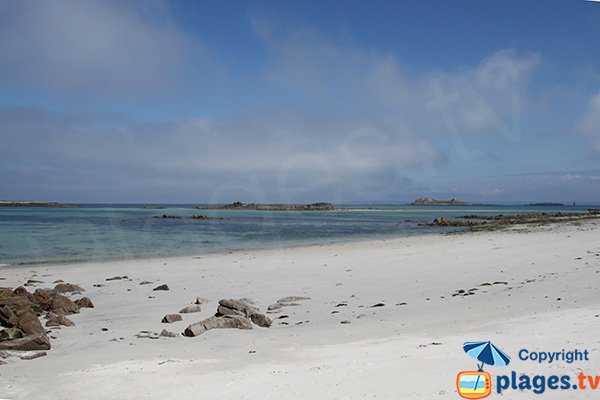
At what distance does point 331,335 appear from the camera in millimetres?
Answer: 5973

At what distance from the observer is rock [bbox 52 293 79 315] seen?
831cm

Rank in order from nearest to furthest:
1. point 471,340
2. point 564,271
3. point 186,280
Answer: point 471,340 < point 564,271 < point 186,280

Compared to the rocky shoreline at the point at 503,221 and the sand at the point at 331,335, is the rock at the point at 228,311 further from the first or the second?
the rocky shoreline at the point at 503,221

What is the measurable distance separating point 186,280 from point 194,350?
7.31 m

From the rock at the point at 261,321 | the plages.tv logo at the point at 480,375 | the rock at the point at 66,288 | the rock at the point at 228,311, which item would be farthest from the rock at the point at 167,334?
the rock at the point at 66,288

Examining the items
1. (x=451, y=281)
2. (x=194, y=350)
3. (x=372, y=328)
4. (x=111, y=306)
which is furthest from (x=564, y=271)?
(x=111, y=306)

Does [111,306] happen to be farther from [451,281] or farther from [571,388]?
[571,388]

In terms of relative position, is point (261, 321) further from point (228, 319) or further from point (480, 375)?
point (480, 375)

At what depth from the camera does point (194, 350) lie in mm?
5598

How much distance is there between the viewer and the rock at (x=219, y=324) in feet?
21.2

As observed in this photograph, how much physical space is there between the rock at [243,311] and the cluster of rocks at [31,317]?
231 cm

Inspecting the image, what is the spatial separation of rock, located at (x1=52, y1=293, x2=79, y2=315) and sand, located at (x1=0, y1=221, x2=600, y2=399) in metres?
Result: 0.28

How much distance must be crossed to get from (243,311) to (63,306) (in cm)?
332

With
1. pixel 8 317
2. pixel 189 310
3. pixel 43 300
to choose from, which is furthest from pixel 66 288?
pixel 8 317
